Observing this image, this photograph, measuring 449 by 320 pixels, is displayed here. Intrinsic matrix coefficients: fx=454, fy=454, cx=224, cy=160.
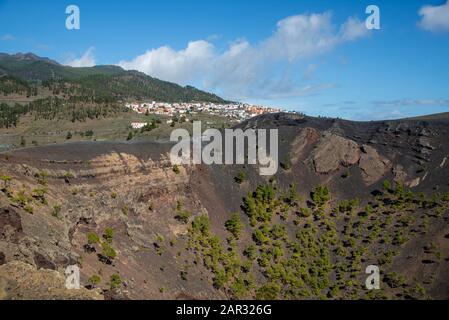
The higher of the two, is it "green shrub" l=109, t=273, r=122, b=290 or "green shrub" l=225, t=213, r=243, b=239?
"green shrub" l=225, t=213, r=243, b=239

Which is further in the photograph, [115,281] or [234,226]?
[234,226]

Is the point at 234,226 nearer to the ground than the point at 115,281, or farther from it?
farther from it

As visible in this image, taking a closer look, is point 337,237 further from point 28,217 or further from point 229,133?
point 28,217

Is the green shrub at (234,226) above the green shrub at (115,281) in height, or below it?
above

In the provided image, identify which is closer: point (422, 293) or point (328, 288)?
point (422, 293)

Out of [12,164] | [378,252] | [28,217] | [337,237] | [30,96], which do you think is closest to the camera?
[28,217]

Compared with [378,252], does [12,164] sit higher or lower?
higher

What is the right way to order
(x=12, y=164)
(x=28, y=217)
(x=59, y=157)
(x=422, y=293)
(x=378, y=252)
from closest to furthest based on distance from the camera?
(x=28, y=217), (x=12, y=164), (x=59, y=157), (x=422, y=293), (x=378, y=252)

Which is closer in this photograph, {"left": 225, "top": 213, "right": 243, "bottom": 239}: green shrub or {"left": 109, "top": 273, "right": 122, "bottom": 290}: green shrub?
{"left": 109, "top": 273, "right": 122, "bottom": 290}: green shrub

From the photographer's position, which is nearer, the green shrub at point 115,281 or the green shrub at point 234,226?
the green shrub at point 115,281

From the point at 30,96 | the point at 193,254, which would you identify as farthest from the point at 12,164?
the point at 30,96

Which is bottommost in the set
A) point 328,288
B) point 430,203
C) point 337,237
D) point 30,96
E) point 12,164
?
point 328,288
